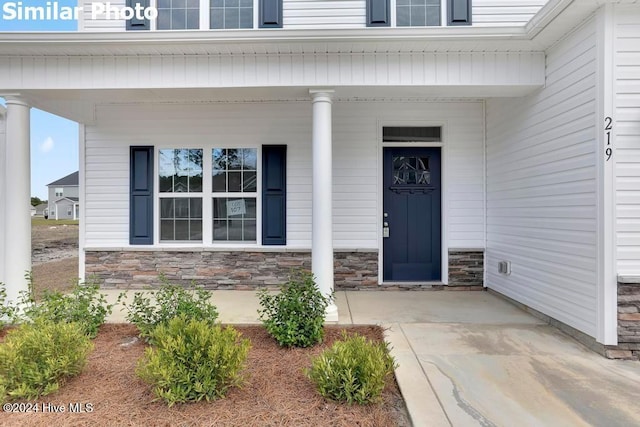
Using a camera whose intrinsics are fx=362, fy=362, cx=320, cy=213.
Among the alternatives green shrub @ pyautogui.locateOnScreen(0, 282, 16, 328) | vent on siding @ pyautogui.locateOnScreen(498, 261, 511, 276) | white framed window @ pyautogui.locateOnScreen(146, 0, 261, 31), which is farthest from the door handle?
green shrub @ pyautogui.locateOnScreen(0, 282, 16, 328)

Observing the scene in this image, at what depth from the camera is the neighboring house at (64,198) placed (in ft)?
140

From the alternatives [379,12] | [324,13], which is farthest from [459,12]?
[324,13]

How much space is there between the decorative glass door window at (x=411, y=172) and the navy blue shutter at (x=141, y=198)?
3933 mm

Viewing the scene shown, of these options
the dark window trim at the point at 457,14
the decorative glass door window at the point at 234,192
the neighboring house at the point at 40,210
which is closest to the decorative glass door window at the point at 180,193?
the decorative glass door window at the point at 234,192

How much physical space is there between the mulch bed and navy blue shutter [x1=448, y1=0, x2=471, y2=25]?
5.08 m

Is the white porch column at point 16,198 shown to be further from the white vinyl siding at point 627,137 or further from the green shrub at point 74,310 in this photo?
the white vinyl siding at point 627,137

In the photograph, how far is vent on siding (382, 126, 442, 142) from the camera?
579cm

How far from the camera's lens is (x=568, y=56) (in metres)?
3.67

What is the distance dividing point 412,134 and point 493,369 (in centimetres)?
380

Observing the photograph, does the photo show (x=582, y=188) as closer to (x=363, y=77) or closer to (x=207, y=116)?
(x=363, y=77)

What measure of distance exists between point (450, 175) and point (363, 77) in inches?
94.4

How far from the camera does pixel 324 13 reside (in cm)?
552

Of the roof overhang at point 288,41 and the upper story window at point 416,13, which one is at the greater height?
the upper story window at point 416,13

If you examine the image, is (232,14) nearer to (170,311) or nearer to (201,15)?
(201,15)
